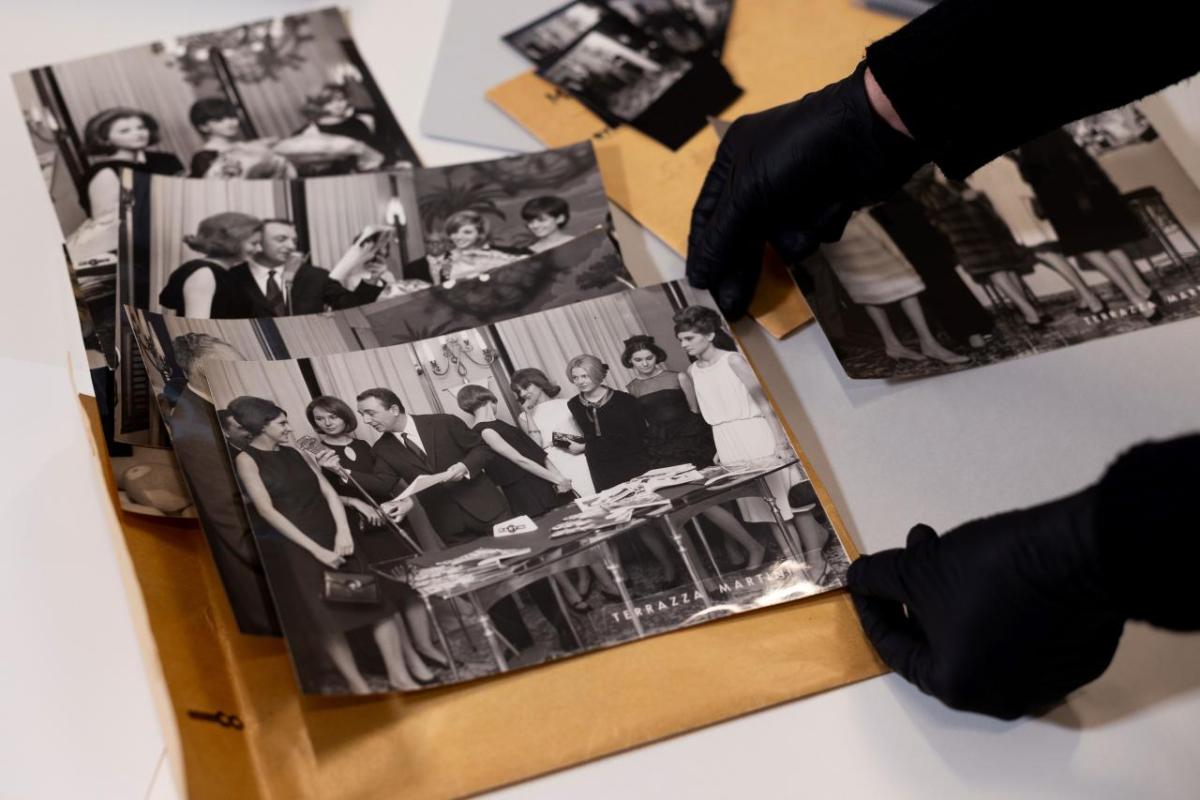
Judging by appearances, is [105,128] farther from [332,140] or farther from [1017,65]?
[1017,65]

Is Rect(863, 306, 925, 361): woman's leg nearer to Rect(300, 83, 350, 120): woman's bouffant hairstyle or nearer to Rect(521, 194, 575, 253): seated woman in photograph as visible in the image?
Rect(521, 194, 575, 253): seated woman in photograph

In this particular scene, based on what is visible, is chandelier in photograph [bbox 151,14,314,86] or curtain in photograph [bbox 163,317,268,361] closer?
curtain in photograph [bbox 163,317,268,361]

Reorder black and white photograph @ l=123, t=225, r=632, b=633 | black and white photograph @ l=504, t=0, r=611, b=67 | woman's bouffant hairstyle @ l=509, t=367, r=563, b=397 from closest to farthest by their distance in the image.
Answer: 1. black and white photograph @ l=123, t=225, r=632, b=633
2. woman's bouffant hairstyle @ l=509, t=367, r=563, b=397
3. black and white photograph @ l=504, t=0, r=611, b=67

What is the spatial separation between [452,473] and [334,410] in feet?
0.28

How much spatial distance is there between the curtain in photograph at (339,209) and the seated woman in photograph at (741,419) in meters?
0.26

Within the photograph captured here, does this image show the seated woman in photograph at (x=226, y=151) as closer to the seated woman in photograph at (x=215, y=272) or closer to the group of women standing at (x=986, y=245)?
the seated woman in photograph at (x=215, y=272)

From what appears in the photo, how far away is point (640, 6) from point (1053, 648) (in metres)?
0.67

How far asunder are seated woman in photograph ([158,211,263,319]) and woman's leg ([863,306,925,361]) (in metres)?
0.45

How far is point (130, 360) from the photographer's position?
→ 0.62m

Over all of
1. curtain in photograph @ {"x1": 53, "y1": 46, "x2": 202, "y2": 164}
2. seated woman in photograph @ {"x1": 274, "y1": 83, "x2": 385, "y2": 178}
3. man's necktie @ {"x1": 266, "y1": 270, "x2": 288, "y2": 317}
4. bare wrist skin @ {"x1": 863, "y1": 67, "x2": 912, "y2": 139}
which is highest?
curtain in photograph @ {"x1": 53, "y1": 46, "x2": 202, "y2": 164}

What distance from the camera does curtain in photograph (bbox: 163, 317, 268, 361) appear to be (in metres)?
0.64

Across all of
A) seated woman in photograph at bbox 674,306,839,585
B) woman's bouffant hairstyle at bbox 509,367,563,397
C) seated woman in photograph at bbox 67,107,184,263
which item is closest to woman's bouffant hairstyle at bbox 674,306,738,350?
seated woman in photograph at bbox 674,306,839,585

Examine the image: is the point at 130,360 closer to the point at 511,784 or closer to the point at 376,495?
the point at 376,495

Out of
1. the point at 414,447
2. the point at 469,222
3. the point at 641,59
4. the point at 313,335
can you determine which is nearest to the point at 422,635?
the point at 414,447
